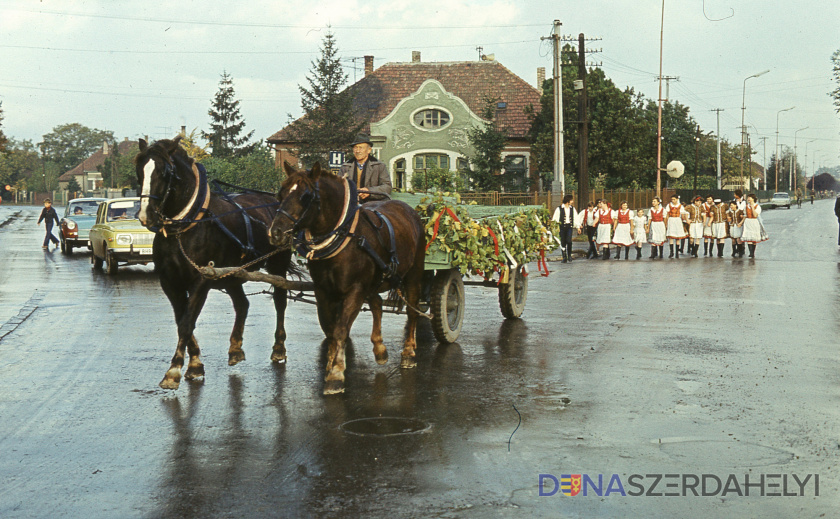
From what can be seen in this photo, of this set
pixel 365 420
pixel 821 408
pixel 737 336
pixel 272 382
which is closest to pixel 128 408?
pixel 272 382

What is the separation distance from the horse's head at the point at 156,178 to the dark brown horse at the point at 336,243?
1.05m

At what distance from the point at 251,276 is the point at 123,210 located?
15.3 meters

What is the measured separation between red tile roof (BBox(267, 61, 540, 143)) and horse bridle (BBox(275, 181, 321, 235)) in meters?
44.9

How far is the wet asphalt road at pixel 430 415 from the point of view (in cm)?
479

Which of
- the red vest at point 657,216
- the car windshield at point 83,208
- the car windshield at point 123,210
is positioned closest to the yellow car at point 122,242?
the car windshield at point 123,210

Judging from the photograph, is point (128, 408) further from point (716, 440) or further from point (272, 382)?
point (716, 440)

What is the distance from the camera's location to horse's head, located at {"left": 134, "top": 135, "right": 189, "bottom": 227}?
24.3 feet

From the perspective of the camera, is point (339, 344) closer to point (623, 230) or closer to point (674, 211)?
point (623, 230)

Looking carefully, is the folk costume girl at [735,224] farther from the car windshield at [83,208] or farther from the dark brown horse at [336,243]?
the car windshield at [83,208]

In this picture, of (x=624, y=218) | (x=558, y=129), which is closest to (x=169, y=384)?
(x=624, y=218)

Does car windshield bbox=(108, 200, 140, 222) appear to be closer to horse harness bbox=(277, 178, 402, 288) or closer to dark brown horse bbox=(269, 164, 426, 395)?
horse harness bbox=(277, 178, 402, 288)

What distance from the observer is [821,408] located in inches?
271

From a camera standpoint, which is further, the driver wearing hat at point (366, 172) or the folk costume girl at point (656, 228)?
the folk costume girl at point (656, 228)

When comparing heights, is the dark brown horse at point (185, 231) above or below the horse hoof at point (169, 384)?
above
